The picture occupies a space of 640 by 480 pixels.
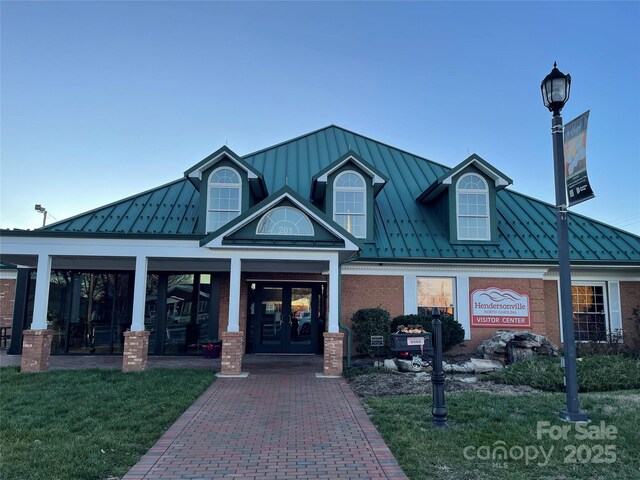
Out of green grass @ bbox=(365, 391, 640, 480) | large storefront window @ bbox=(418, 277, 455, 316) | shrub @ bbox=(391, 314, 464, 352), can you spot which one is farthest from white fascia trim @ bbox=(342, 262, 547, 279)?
green grass @ bbox=(365, 391, 640, 480)

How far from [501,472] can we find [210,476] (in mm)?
3240

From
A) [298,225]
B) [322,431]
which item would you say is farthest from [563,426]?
[298,225]

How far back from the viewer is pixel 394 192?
57.2 feet

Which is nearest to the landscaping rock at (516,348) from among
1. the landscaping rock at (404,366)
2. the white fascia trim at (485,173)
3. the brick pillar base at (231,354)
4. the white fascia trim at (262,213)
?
the landscaping rock at (404,366)

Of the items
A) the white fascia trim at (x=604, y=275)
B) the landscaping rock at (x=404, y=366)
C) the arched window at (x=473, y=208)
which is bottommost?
the landscaping rock at (x=404, y=366)

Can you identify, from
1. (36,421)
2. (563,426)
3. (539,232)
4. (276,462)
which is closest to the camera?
(276,462)

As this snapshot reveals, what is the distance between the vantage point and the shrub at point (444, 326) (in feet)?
44.1

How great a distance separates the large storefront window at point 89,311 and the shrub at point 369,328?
7.88 m

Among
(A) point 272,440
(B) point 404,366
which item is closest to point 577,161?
(A) point 272,440

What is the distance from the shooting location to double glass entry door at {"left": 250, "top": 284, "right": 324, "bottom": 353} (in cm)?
1589

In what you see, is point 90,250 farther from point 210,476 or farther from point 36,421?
point 210,476

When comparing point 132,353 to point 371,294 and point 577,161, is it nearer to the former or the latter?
point 371,294

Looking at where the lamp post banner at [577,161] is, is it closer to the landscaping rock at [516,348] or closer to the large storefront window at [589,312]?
the landscaping rock at [516,348]

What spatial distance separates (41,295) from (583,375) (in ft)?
43.0
